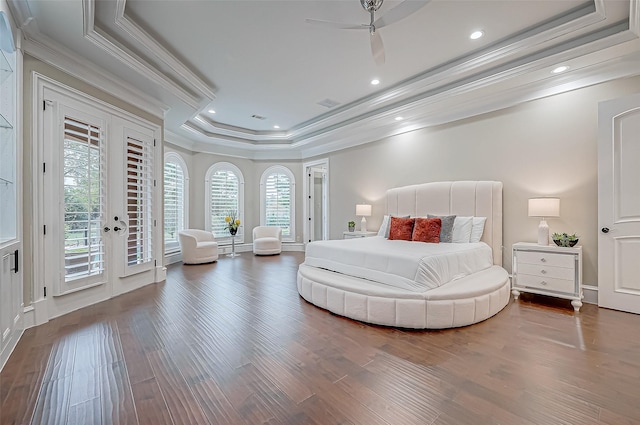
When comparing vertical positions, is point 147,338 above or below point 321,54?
below

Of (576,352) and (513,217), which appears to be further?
(513,217)

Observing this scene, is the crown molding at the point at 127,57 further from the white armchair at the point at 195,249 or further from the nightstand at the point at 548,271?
the nightstand at the point at 548,271

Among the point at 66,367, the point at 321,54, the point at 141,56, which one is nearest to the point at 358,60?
the point at 321,54

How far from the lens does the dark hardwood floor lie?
162cm

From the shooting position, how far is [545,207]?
138 inches

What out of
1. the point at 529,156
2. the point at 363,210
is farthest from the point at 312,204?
the point at 529,156

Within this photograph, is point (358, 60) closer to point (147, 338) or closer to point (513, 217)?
point (513, 217)

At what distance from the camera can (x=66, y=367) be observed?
2.11 m

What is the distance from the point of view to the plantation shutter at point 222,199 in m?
7.41

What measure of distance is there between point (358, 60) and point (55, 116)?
3.57m

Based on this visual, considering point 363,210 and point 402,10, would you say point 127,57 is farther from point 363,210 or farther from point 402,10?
point 363,210

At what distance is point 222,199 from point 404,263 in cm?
592

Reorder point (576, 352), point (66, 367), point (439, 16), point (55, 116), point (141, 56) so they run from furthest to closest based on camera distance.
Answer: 1. point (141, 56)
2. point (55, 116)
3. point (439, 16)
4. point (576, 352)
5. point (66, 367)

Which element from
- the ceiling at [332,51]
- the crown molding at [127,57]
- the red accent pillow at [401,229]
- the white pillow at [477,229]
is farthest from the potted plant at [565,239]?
the crown molding at [127,57]
